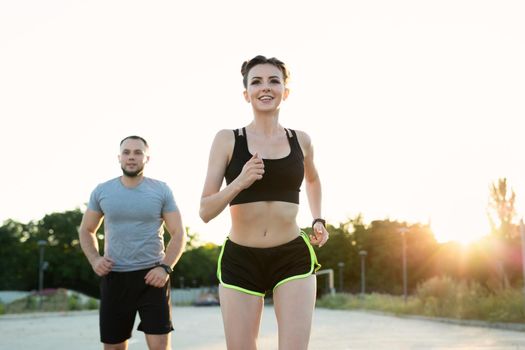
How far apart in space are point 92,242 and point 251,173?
8.73 ft

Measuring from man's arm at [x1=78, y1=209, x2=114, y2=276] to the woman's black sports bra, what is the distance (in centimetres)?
185

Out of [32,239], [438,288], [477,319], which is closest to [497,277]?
[438,288]

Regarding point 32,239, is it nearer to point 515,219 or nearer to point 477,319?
point 515,219

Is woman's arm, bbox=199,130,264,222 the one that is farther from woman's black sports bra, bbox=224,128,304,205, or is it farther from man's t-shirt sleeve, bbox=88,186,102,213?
man's t-shirt sleeve, bbox=88,186,102,213

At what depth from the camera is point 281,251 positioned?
420 cm

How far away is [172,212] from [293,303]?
2019 millimetres

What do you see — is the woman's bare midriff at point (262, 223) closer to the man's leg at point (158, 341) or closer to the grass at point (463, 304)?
the man's leg at point (158, 341)

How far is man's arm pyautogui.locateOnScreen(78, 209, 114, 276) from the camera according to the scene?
5.75m

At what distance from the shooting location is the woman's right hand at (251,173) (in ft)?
12.5

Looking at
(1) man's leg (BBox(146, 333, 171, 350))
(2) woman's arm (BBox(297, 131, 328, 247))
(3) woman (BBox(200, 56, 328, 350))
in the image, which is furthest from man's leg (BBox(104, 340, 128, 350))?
(2) woman's arm (BBox(297, 131, 328, 247))

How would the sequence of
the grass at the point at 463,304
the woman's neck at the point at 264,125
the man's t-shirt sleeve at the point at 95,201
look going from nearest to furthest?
1. the woman's neck at the point at 264,125
2. the man's t-shirt sleeve at the point at 95,201
3. the grass at the point at 463,304

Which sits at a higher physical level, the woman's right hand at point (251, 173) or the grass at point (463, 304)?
the woman's right hand at point (251, 173)

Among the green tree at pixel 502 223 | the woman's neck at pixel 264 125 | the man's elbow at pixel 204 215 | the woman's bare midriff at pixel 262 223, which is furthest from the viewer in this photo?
the green tree at pixel 502 223

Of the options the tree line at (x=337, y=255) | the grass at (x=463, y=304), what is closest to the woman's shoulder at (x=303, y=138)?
the grass at (x=463, y=304)
